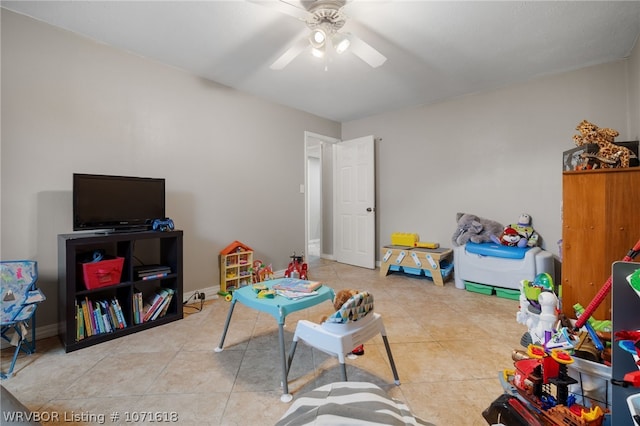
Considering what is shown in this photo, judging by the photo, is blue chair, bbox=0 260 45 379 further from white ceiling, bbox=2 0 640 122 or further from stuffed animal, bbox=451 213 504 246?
stuffed animal, bbox=451 213 504 246

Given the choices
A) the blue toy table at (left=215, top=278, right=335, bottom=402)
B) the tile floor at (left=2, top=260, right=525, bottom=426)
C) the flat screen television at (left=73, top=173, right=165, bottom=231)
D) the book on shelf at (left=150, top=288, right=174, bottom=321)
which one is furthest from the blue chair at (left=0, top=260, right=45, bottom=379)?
the blue toy table at (left=215, top=278, right=335, bottom=402)

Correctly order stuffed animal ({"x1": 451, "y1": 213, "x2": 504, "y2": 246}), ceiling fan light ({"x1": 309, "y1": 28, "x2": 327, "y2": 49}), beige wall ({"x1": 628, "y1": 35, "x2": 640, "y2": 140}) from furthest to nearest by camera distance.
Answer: stuffed animal ({"x1": 451, "y1": 213, "x2": 504, "y2": 246})
beige wall ({"x1": 628, "y1": 35, "x2": 640, "y2": 140})
ceiling fan light ({"x1": 309, "y1": 28, "x2": 327, "y2": 49})

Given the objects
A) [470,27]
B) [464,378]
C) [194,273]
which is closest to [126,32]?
[194,273]

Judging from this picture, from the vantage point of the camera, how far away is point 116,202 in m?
2.31

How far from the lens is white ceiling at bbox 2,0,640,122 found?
198cm

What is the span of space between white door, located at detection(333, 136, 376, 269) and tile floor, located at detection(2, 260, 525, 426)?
1.92 m

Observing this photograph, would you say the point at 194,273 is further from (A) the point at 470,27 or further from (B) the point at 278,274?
(A) the point at 470,27

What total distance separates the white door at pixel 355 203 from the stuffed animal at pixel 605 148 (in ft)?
8.07

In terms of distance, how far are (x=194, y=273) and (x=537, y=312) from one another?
297 cm

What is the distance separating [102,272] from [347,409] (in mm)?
2185

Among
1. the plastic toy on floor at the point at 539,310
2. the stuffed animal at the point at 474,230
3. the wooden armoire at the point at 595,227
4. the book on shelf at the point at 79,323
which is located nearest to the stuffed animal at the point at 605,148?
the wooden armoire at the point at 595,227

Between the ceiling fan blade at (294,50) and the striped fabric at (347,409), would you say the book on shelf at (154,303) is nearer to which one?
the striped fabric at (347,409)

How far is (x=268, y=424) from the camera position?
1.31 m

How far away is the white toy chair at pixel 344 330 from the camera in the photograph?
1327 millimetres
